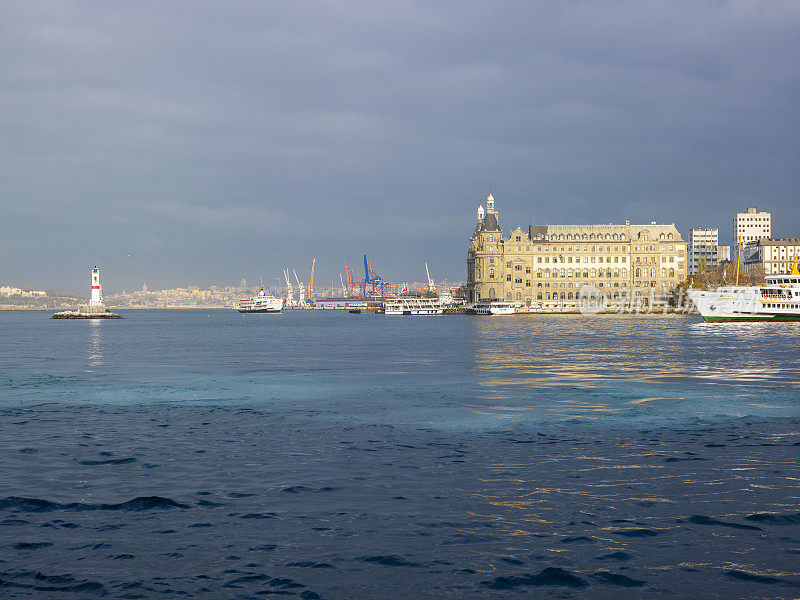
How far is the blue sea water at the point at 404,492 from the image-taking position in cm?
1207

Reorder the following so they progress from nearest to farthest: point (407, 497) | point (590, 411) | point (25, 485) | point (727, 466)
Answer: point (407, 497), point (25, 485), point (727, 466), point (590, 411)

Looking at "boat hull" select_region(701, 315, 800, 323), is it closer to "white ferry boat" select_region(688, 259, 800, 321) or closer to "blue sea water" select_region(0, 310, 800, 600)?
"white ferry boat" select_region(688, 259, 800, 321)

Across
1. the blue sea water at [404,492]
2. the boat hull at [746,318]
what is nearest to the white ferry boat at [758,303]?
the boat hull at [746,318]

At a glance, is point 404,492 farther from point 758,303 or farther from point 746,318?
point 746,318

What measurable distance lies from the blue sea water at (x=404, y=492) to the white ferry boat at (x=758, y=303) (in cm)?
10836

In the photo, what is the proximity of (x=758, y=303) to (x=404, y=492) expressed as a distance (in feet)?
448

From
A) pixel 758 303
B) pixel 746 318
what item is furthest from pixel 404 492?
pixel 746 318

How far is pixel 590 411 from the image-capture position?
30.0m

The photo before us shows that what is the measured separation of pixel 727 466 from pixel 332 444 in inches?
466

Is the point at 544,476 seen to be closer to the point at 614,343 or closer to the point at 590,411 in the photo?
the point at 590,411

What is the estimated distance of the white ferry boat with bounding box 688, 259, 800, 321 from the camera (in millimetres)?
135125

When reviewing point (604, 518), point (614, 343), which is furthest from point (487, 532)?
point (614, 343)

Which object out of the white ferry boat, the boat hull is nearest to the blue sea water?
the white ferry boat

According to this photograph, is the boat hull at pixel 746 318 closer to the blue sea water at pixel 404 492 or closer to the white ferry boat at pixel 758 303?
the white ferry boat at pixel 758 303
